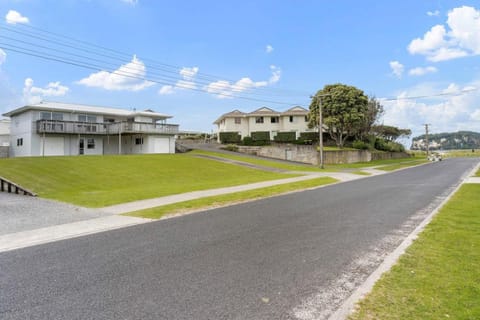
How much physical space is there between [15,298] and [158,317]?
2.06 m

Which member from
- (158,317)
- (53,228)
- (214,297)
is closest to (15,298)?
(158,317)

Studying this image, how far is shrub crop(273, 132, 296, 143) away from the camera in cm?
4946

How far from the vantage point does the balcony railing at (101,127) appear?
30781 mm

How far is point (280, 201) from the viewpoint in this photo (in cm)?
1230

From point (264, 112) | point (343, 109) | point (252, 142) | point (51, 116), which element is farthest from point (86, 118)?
point (343, 109)

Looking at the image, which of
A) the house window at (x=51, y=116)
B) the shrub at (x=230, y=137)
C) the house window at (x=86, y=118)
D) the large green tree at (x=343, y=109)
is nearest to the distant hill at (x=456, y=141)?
the large green tree at (x=343, y=109)

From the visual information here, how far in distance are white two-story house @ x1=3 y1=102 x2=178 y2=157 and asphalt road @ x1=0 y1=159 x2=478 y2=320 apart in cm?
2857

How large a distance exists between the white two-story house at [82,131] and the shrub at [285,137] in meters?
18.9

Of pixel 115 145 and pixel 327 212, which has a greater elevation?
pixel 115 145

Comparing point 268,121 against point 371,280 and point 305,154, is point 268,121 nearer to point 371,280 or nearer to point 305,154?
point 305,154

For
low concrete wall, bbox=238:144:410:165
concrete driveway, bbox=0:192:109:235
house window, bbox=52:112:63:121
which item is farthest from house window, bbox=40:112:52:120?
low concrete wall, bbox=238:144:410:165

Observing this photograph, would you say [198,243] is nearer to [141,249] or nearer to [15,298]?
[141,249]

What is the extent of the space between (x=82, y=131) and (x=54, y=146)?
3.18 metres

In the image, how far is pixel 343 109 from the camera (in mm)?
43688
